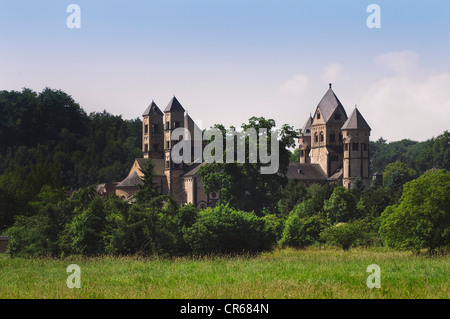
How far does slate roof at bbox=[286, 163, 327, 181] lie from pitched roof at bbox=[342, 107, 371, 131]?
8.74 meters

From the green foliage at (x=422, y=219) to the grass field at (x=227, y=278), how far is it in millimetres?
2591

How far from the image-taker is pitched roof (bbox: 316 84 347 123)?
11281 centimetres

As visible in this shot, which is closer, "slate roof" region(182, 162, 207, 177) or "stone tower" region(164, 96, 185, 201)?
"slate roof" region(182, 162, 207, 177)

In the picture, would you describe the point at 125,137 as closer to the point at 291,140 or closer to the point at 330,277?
the point at 291,140

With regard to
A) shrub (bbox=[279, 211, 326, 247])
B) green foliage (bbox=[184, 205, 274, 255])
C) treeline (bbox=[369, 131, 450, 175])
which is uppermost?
treeline (bbox=[369, 131, 450, 175])

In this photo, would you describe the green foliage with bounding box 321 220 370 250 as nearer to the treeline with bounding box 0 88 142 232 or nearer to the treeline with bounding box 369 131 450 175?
the treeline with bounding box 0 88 142 232

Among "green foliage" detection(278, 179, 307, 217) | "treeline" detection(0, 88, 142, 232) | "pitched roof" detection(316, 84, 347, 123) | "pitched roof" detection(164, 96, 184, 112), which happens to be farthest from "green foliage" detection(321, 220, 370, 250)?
"treeline" detection(0, 88, 142, 232)

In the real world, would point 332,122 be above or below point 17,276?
above

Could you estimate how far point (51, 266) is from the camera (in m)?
29.5

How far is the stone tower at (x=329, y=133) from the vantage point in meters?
112

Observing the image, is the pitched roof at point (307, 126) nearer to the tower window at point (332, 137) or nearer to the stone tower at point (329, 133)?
the stone tower at point (329, 133)

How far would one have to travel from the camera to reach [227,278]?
2320cm
